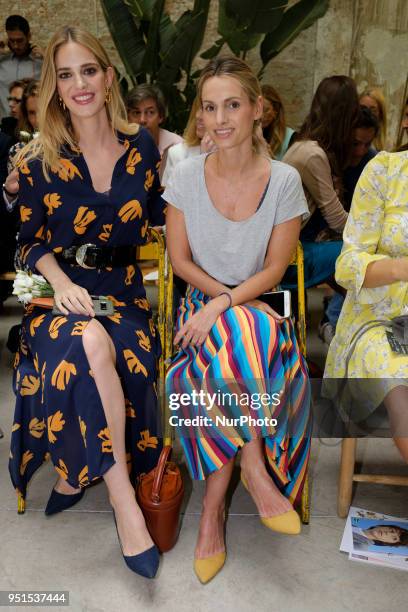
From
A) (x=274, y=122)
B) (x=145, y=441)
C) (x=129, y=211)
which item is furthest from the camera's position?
(x=274, y=122)

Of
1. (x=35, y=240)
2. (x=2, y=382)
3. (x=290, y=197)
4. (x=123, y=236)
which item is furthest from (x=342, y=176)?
(x=2, y=382)

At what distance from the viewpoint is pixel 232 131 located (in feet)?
7.21

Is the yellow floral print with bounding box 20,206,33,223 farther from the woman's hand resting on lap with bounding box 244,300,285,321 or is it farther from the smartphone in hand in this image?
the woman's hand resting on lap with bounding box 244,300,285,321

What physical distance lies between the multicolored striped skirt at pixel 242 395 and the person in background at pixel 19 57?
4106 millimetres

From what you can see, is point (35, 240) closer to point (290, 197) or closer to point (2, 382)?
point (290, 197)

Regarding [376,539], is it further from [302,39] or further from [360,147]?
[302,39]

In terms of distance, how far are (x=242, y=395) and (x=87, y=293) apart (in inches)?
27.0

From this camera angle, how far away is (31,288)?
89.2 inches

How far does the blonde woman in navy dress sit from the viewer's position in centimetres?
200

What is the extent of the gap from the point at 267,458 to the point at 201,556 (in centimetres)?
39

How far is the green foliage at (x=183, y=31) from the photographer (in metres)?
4.89

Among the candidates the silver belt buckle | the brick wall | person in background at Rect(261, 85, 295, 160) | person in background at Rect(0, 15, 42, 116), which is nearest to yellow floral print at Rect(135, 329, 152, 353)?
the silver belt buckle

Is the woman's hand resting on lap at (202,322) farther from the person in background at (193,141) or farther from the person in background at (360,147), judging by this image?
the person in background at (360,147)

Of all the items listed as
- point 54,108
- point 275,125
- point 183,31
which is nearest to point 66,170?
point 54,108
